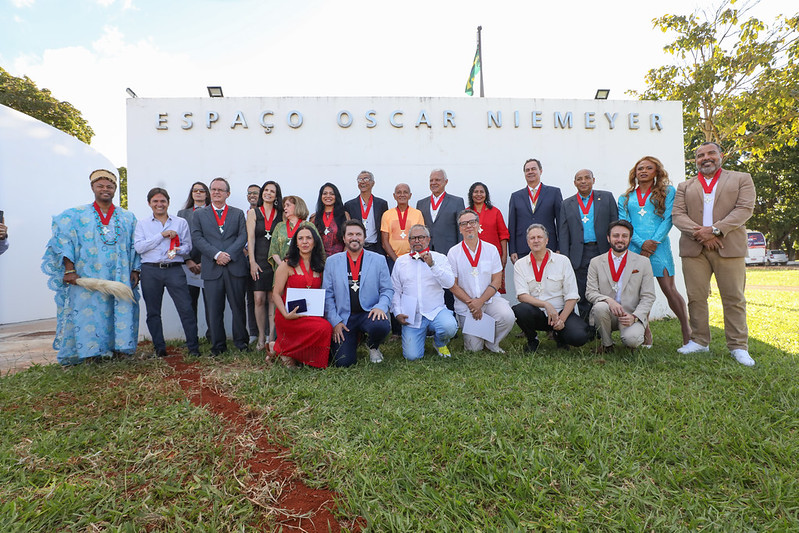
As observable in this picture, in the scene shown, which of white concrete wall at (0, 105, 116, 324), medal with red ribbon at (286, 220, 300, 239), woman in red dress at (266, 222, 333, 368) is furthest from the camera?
white concrete wall at (0, 105, 116, 324)

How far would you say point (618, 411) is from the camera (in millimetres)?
2662

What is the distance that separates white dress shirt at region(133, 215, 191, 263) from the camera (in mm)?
4445

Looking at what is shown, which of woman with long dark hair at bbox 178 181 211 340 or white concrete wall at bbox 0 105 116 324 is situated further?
white concrete wall at bbox 0 105 116 324

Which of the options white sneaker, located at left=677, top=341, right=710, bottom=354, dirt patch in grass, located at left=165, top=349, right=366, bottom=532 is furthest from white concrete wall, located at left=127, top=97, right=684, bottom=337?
dirt patch in grass, located at left=165, top=349, right=366, bottom=532

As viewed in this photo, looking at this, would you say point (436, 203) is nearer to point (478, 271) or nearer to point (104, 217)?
point (478, 271)

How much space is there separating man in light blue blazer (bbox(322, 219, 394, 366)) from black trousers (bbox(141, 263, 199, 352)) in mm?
1751

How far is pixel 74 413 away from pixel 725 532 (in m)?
3.83

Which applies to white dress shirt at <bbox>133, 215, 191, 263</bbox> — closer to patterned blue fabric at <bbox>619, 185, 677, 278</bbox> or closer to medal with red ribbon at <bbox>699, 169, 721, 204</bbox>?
patterned blue fabric at <bbox>619, 185, 677, 278</bbox>

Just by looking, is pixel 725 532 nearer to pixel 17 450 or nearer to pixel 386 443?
pixel 386 443

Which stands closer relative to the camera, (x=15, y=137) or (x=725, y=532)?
(x=725, y=532)

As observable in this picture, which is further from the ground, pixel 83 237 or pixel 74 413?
pixel 83 237

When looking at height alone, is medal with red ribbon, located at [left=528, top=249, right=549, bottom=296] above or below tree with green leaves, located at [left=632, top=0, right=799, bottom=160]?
below

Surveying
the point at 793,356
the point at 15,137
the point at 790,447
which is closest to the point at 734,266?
the point at 793,356

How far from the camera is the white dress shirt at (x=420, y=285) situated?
4289 millimetres
